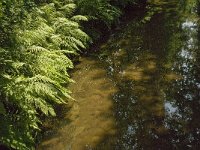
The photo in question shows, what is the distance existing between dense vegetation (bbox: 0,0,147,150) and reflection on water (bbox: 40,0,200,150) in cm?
59

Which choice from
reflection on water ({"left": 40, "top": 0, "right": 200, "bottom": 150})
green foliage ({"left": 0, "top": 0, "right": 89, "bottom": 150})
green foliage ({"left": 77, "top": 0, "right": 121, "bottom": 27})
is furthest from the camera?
green foliage ({"left": 77, "top": 0, "right": 121, "bottom": 27})

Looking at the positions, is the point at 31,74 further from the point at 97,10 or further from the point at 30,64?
the point at 97,10

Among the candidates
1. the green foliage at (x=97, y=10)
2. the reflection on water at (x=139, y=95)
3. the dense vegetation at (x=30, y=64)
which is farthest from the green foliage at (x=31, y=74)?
the green foliage at (x=97, y=10)

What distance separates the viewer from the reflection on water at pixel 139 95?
593cm

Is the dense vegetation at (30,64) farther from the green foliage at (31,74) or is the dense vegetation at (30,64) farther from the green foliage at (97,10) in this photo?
the green foliage at (97,10)

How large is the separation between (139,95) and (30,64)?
2385 millimetres

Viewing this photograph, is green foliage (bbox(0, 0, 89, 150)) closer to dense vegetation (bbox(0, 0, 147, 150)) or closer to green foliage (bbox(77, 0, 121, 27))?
dense vegetation (bbox(0, 0, 147, 150))

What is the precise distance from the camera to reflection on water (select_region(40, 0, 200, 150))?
593cm

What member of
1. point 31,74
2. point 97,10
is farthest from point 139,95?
point 97,10

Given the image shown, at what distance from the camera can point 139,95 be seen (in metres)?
7.30

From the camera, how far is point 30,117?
5727 mm

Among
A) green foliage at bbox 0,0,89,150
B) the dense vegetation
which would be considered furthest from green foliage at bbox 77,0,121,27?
green foliage at bbox 0,0,89,150

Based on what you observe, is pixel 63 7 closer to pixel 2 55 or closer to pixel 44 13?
pixel 44 13

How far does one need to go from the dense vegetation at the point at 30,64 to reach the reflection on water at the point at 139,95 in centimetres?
59
